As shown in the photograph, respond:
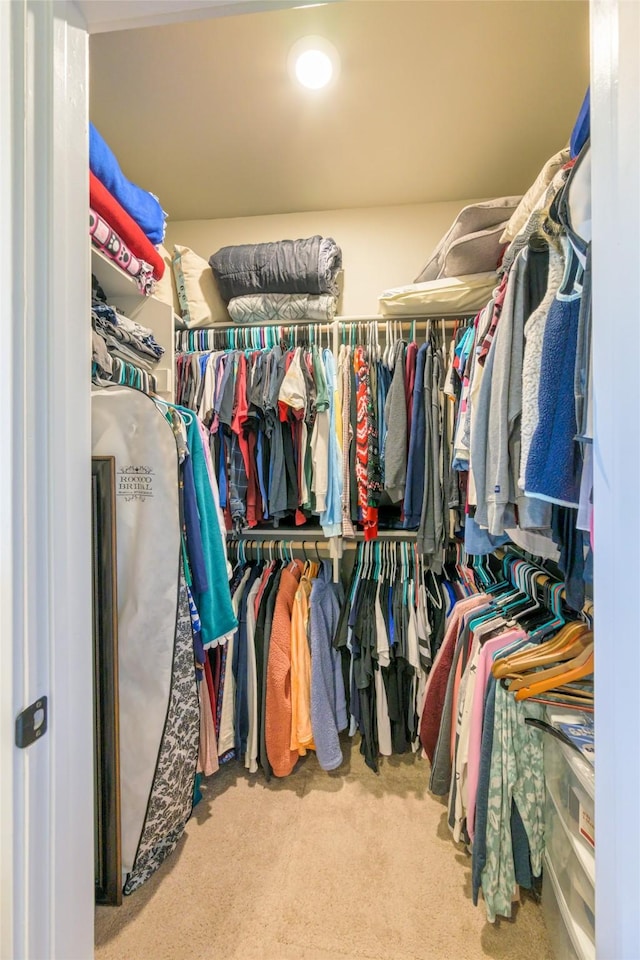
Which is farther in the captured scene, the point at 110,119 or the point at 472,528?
the point at 110,119

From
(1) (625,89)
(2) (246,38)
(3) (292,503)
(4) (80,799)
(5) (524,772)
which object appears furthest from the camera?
(3) (292,503)

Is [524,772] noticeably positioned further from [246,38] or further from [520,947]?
[246,38]

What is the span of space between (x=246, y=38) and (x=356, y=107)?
1.44 feet

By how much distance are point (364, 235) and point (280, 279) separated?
2.02 feet

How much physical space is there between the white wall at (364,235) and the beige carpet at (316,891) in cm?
231

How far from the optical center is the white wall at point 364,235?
195cm

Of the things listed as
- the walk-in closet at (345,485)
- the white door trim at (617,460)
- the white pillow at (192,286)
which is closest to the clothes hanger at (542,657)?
the walk-in closet at (345,485)

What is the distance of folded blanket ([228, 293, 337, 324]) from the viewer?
5.80ft

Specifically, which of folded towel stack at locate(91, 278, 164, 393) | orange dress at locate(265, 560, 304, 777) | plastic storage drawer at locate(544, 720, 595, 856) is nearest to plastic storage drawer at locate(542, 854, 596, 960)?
plastic storage drawer at locate(544, 720, 595, 856)

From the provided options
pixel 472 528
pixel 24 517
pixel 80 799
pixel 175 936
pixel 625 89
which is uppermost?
pixel 625 89

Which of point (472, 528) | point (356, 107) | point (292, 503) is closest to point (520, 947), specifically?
point (472, 528)

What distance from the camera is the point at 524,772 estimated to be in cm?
98

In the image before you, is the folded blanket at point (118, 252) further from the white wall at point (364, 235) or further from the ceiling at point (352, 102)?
the white wall at point (364, 235)

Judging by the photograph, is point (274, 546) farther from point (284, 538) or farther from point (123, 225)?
point (123, 225)
